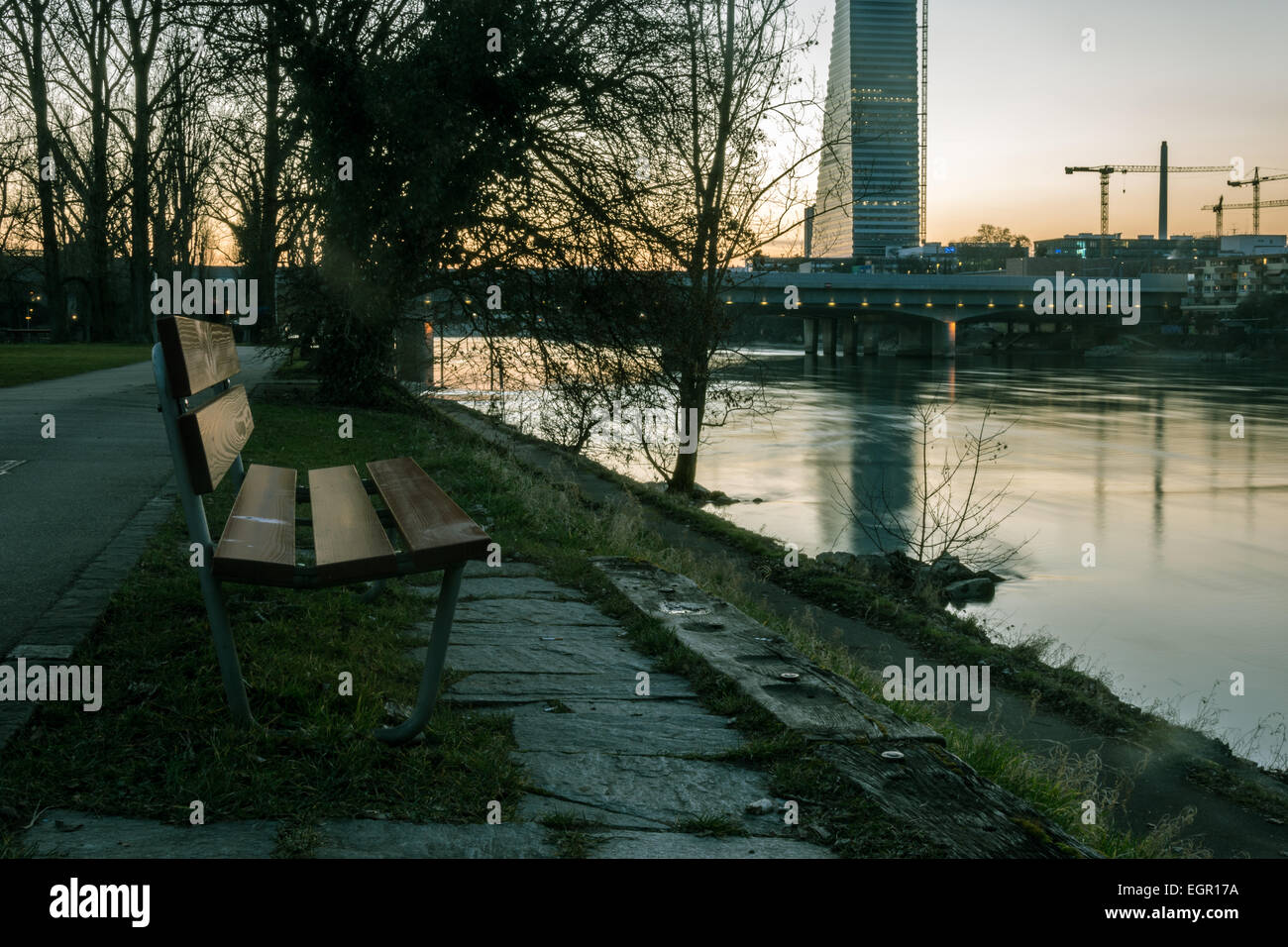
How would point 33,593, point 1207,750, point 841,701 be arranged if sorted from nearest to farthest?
1. point 841,701
2. point 33,593
3. point 1207,750

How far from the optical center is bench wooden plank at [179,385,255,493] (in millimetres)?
3402

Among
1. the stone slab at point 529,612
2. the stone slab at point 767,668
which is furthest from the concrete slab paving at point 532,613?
the stone slab at point 767,668

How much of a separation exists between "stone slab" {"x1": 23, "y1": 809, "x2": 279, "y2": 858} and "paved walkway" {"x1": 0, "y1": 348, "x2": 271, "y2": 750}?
0.63m

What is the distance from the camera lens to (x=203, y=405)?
4090mm

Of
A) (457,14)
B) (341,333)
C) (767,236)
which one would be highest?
(457,14)

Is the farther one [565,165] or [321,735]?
[565,165]

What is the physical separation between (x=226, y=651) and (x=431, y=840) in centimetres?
98

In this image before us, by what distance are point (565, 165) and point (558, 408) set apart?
2.96 metres

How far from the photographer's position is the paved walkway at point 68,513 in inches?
182

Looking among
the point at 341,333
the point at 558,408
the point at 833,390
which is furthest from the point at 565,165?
the point at 833,390

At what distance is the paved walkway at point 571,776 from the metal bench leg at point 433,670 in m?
0.32
